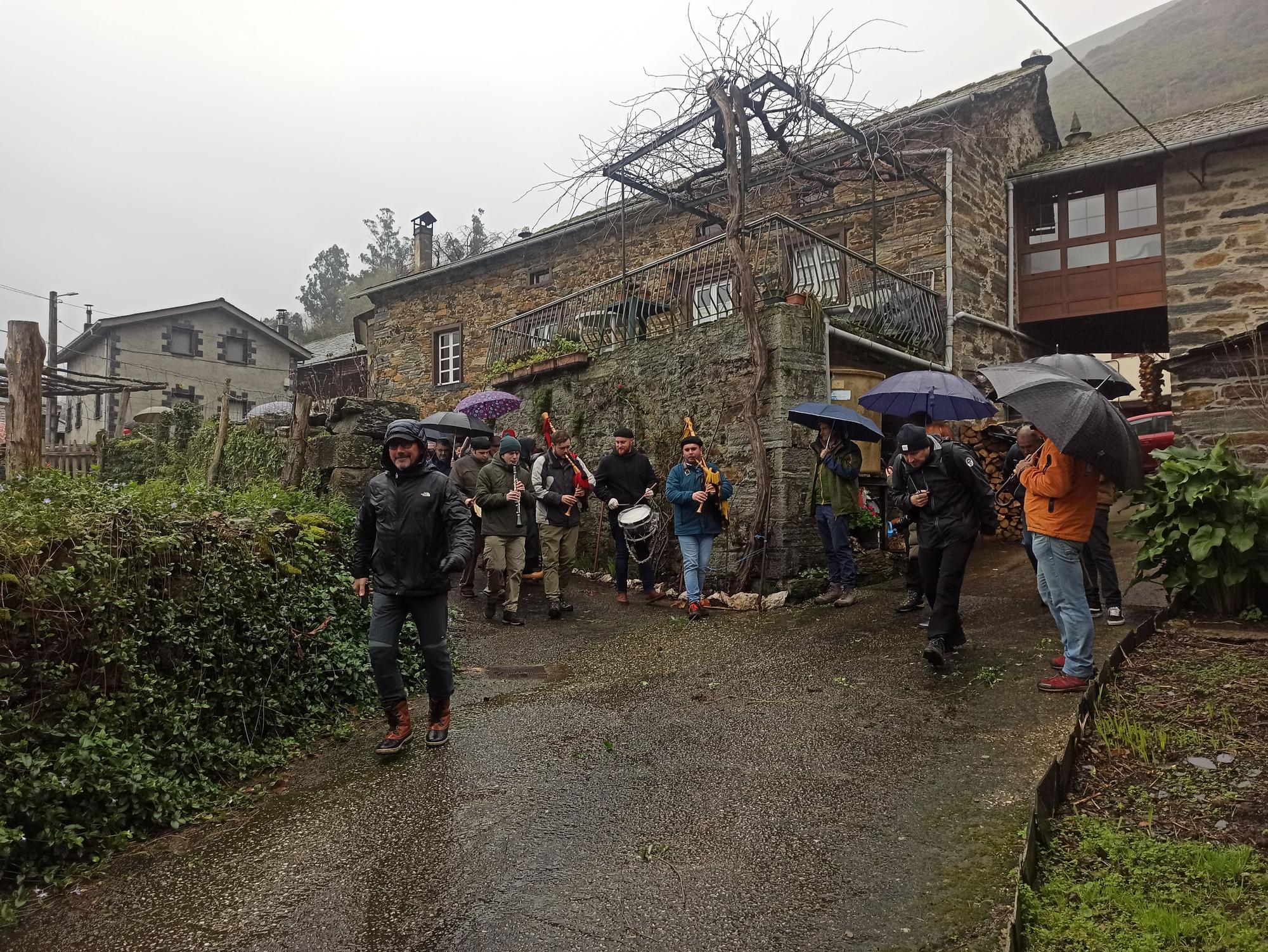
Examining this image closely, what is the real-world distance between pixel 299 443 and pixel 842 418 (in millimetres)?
5376

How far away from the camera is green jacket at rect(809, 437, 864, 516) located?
775 cm

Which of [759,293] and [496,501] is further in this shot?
[759,293]

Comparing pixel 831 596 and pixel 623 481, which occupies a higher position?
pixel 623 481

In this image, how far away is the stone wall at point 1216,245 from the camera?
12281 millimetres

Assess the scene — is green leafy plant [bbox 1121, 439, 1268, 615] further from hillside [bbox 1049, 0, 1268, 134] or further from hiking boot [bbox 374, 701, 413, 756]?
hillside [bbox 1049, 0, 1268, 134]

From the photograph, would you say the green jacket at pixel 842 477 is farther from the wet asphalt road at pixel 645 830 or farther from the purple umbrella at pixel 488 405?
the purple umbrella at pixel 488 405

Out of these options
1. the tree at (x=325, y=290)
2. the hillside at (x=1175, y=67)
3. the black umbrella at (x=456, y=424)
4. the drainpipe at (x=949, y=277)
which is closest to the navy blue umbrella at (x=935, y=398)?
the black umbrella at (x=456, y=424)

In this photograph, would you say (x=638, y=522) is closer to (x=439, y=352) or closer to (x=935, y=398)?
(x=935, y=398)

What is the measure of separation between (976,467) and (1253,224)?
10078 millimetres

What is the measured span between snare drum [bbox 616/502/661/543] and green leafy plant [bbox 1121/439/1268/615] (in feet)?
13.7

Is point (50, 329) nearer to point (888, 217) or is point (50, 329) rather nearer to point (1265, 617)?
point (888, 217)

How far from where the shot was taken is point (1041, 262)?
1427 centimetres

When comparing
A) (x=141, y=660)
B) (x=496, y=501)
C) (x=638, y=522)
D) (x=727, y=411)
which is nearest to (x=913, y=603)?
(x=638, y=522)

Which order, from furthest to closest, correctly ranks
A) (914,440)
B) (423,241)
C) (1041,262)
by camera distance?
(423,241), (1041,262), (914,440)
